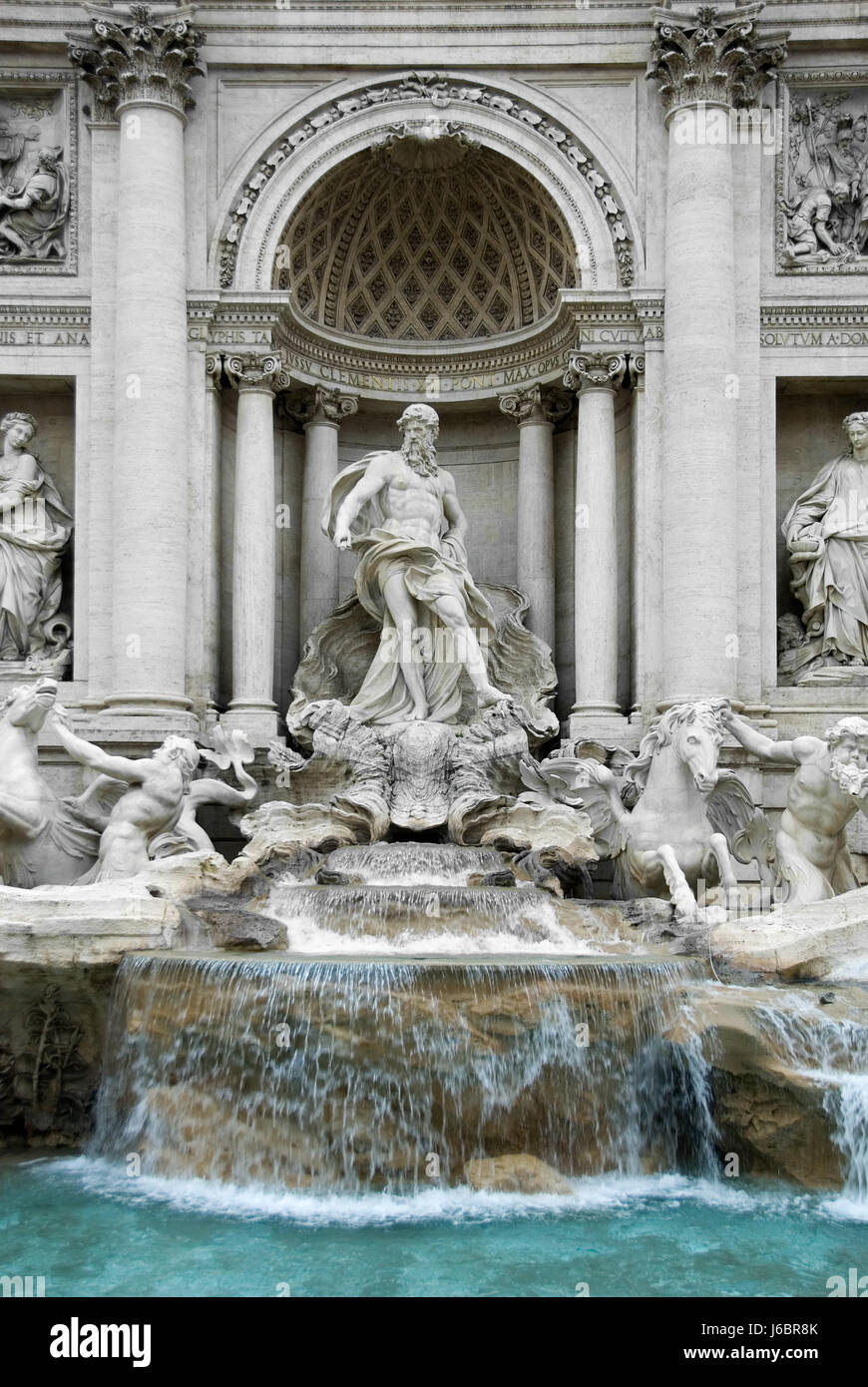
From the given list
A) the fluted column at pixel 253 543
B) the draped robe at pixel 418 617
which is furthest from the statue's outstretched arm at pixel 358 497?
the fluted column at pixel 253 543

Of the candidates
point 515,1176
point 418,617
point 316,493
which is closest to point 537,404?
point 316,493

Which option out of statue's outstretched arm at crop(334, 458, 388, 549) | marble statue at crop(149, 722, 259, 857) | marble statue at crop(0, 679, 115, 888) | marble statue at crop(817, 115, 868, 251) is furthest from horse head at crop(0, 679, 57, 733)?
marble statue at crop(817, 115, 868, 251)

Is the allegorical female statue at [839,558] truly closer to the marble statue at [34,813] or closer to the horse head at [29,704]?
the marble statue at [34,813]

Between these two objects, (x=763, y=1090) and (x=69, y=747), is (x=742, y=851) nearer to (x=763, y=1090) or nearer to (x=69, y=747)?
(x=763, y=1090)

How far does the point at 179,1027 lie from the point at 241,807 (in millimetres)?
4709

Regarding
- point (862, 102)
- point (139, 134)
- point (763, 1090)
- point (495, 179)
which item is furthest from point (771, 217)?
point (763, 1090)

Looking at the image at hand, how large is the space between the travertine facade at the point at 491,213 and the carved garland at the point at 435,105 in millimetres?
33

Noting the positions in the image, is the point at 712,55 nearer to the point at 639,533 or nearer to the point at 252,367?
the point at 639,533

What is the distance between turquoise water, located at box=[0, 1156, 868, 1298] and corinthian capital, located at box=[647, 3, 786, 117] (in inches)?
423

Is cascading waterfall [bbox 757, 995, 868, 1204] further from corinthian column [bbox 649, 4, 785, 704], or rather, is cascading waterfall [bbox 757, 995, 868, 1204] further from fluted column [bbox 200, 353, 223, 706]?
fluted column [bbox 200, 353, 223, 706]

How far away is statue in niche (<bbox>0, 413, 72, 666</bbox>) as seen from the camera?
14219mm

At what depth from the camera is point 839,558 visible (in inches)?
551

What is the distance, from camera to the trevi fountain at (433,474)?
11.2 metres

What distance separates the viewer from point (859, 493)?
1409cm
